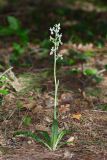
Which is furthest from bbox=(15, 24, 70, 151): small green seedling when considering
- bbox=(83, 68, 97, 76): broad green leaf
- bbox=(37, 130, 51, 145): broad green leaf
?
bbox=(83, 68, 97, 76): broad green leaf

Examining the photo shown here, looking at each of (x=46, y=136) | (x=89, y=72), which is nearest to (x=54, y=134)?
(x=46, y=136)

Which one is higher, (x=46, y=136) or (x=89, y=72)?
(x=89, y=72)

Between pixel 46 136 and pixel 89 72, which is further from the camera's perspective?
pixel 89 72

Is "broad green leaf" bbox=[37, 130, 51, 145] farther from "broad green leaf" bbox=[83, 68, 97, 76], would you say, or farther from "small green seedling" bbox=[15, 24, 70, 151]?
"broad green leaf" bbox=[83, 68, 97, 76]

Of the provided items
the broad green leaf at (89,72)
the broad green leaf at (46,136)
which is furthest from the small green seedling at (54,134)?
the broad green leaf at (89,72)

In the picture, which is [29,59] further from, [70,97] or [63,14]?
[63,14]

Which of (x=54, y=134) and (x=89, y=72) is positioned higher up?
(x=89, y=72)

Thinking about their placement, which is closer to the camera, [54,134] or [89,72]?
[54,134]

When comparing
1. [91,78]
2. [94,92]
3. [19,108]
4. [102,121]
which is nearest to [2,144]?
[19,108]

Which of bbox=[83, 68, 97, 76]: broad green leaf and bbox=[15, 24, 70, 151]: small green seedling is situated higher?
bbox=[83, 68, 97, 76]: broad green leaf

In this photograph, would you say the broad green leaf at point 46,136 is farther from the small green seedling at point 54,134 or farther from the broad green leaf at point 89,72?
the broad green leaf at point 89,72

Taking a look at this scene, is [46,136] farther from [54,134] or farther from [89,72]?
[89,72]
